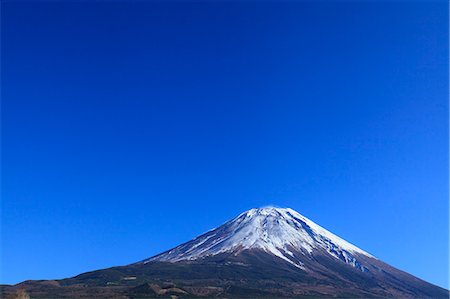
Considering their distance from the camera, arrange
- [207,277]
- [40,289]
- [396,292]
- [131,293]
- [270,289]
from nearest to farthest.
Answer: [131,293] → [40,289] → [270,289] → [207,277] → [396,292]

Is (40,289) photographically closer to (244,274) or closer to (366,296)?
(244,274)

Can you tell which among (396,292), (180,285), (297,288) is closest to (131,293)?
(180,285)

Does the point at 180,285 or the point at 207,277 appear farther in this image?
the point at 207,277

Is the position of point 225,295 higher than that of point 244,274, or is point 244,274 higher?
point 244,274

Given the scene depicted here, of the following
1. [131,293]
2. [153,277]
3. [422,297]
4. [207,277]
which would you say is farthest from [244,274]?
[422,297]

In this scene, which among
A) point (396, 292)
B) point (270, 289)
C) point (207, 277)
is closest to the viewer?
point (270, 289)

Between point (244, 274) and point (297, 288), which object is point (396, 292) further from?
point (244, 274)

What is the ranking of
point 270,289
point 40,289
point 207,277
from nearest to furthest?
point 40,289, point 270,289, point 207,277

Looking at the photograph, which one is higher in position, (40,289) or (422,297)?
(422,297)

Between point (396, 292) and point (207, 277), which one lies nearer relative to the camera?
point (207, 277)

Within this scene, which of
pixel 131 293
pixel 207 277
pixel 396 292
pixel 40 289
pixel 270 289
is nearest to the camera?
pixel 131 293
